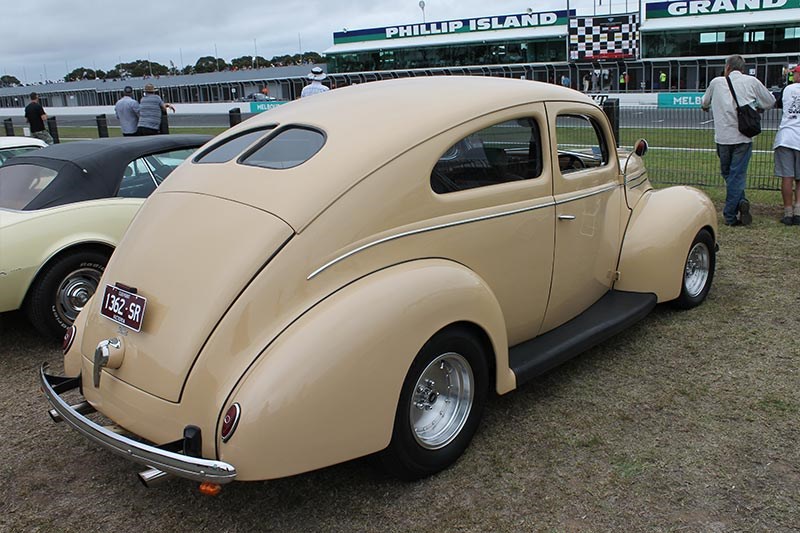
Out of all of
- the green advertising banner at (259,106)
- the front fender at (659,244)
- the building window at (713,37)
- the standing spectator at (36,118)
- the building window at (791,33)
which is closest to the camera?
the front fender at (659,244)

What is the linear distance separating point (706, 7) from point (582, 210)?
40.6 meters

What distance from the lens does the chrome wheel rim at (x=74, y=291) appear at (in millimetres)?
5062

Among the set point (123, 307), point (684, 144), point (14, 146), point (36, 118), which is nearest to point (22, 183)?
point (14, 146)

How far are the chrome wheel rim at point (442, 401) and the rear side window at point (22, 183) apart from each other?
3.73m

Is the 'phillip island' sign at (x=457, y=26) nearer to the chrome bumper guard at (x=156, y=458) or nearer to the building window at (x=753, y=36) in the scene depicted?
the building window at (x=753, y=36)

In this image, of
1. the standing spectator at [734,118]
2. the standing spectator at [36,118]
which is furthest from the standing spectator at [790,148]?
the standing spectator at [36,118]

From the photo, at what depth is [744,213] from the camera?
7.66 m

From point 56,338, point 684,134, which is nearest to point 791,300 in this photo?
point 56,338

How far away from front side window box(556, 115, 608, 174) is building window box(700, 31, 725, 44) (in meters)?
38.0

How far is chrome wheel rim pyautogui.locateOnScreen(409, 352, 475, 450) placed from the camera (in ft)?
10.5

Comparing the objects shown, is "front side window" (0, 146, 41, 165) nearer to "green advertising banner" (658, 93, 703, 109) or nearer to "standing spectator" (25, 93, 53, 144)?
"standing spectator" (25, 93, 53, 144)

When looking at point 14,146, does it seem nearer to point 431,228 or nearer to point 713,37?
point 431,228

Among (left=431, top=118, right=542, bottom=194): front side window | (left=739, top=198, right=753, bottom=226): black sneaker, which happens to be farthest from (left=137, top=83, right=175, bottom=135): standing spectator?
(left=431, top=118, right=542, bottom=194): front side window

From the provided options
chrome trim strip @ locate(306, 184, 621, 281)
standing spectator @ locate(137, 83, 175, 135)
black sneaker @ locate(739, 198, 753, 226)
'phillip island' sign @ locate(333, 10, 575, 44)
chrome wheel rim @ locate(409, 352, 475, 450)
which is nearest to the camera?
chrome trim strip @ locate(306, 184, 621, 281)
